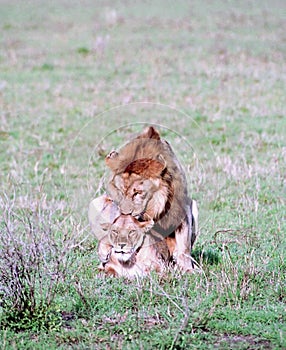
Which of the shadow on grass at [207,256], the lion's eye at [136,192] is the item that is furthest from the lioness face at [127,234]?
the shadow on grass at [207,256]

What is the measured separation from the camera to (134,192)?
5289mm

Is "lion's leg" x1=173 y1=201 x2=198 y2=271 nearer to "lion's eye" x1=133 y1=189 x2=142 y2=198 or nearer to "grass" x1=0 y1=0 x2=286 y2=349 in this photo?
"grass" x1=0 y1=0 x2=286 y2=349

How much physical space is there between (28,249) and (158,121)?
7.72 m

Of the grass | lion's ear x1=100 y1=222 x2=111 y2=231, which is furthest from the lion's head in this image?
the grass

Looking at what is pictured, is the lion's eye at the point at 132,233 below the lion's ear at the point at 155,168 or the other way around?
below

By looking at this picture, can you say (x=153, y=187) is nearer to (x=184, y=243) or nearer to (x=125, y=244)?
(x=125, y=244)

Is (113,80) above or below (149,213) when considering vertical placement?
above

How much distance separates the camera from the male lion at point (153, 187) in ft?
17.5

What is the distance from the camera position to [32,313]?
5.02m

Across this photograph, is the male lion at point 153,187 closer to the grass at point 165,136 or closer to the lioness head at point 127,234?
the lioness head at point 127,234

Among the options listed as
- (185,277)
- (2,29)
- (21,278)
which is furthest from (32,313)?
(2,29)

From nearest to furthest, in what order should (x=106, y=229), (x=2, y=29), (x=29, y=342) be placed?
(x=29, y=342)
(x=106, y=229)
(x=2, y=29)

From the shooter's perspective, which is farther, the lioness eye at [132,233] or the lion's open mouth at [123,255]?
the lion's open mouth at [123,255]

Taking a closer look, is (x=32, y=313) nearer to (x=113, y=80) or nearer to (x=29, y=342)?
(x=29, y=342)
